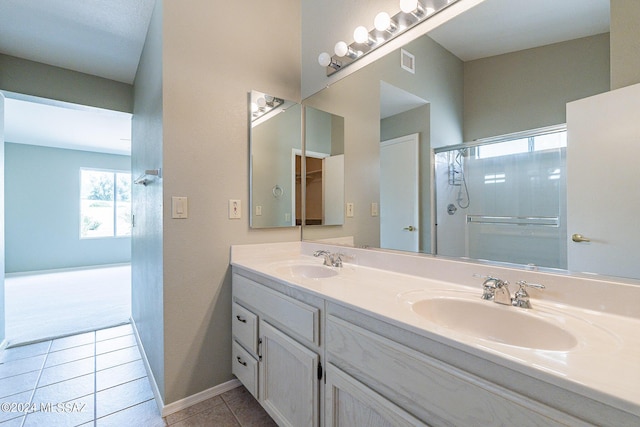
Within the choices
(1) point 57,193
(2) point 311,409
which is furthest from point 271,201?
(1) point 57,193

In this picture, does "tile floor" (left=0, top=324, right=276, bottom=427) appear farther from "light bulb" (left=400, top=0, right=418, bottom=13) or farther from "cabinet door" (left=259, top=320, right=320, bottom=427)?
"light bulb" (left=400, top=0, right=418, bottom=13)

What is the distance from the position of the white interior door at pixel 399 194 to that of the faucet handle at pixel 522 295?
47 centimetres

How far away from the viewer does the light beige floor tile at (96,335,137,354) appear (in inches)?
92.4

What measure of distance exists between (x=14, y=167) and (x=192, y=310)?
598cm

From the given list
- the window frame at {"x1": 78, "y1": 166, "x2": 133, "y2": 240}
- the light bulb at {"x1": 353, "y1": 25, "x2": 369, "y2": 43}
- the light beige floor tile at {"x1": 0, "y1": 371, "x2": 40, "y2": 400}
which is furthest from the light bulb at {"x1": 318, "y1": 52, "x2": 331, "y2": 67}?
the window frame at {"x1": 78, "y1": 166, "x2": 133, "y2": 240}

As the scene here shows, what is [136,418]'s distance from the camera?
155cm

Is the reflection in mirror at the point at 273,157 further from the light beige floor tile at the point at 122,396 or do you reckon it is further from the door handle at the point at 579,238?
the door handle at the point at 579,238

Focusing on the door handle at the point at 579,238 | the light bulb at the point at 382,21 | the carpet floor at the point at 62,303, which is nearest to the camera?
the door handle at the point at 579,238

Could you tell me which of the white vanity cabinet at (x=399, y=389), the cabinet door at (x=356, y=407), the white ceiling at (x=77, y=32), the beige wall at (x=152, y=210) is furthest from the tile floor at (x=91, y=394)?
the white ceiling at (x=77, y=32)

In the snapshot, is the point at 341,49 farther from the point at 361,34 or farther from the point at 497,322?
the point at 497,322

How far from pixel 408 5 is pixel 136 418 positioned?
2549 millimetres

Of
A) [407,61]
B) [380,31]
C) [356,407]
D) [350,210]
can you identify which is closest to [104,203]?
[350,210]

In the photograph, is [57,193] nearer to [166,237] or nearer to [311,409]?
[166,237]

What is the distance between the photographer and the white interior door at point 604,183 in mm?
814
